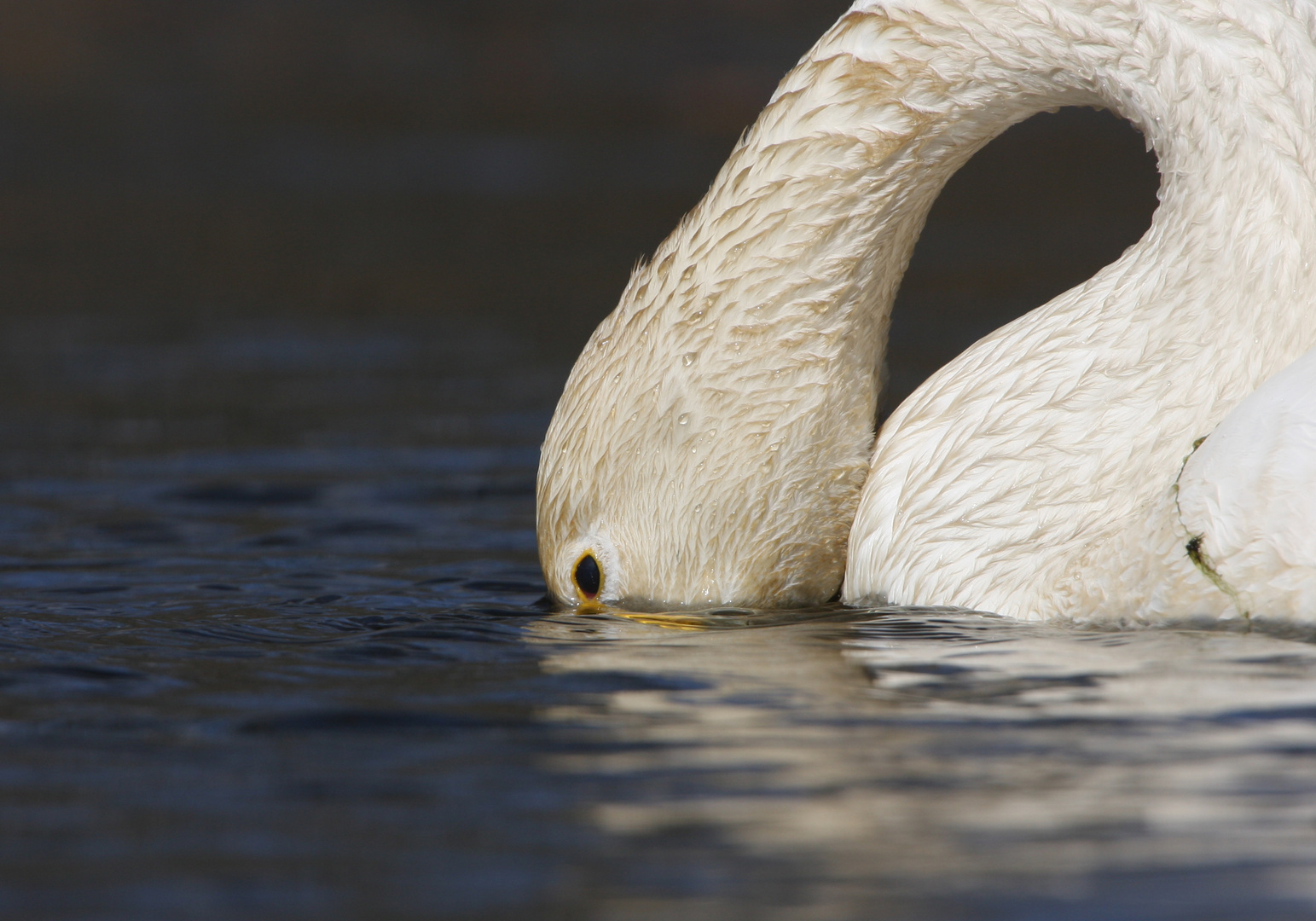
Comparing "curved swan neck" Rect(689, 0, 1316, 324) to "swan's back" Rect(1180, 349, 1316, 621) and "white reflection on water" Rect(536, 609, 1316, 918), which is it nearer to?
"swan's back" Rect(1180, 349, 1316, 621)

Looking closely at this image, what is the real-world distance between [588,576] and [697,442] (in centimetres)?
46

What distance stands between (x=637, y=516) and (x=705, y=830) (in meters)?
1.79

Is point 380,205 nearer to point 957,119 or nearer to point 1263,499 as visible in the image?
point 957,119

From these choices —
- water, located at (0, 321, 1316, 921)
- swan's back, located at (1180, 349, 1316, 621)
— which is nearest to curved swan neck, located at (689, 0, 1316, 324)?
swan's back, located at (1180, 349, 1316, 621)

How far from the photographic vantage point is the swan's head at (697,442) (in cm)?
484

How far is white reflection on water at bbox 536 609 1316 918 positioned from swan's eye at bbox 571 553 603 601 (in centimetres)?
36

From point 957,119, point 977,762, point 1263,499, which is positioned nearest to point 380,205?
point 957,119

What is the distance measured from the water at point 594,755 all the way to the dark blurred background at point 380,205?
2604 mm

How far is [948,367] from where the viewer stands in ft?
16.7

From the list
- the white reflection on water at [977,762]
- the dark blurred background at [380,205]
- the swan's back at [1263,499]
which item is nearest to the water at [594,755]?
the white reflection on water at [977,762]

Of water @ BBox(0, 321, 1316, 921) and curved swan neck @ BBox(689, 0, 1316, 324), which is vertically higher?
curved swan neck @ BBox(689, 0, 1316, 324)

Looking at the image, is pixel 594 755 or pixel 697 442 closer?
pixel 594 755

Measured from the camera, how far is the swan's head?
4.84m

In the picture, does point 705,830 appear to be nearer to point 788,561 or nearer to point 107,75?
point 788,561
